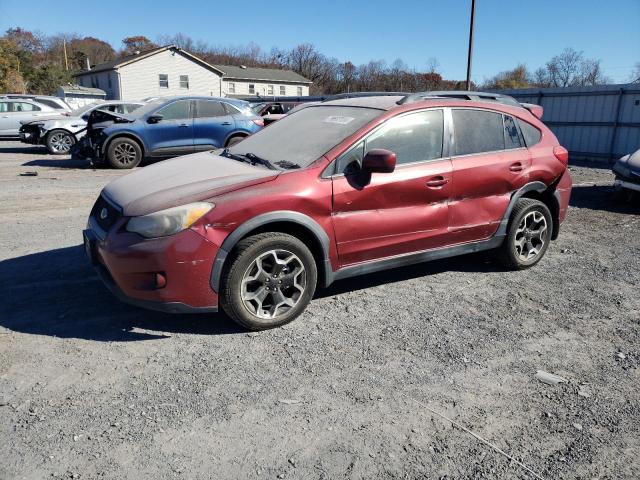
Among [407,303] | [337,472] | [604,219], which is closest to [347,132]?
[407,303]

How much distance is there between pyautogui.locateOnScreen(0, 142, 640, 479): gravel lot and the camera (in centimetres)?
253

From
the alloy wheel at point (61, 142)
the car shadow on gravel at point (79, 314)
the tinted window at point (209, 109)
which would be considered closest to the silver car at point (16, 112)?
the alloy wheel at point (61, 142)

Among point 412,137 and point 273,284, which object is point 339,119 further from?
point 273,284

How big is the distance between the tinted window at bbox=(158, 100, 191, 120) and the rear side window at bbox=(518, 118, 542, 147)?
8949mm

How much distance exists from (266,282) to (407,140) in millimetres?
1760

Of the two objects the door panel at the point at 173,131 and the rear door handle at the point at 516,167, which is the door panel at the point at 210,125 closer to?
the door panel at the point at 173,131

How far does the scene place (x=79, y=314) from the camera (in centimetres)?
403

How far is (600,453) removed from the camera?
8.58 ft

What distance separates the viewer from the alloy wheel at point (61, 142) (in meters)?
15.1

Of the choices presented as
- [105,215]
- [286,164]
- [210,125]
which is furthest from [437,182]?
[210,125]

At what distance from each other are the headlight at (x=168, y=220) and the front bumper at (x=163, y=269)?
0.15 feet

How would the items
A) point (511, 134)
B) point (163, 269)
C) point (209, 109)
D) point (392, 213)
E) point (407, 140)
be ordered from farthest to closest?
point (209, 109), point (511, 134), point (407, 140), point (392, 213), point (163, 269)

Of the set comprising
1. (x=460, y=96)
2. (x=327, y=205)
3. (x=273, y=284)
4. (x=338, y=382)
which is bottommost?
(x=338, y=382)

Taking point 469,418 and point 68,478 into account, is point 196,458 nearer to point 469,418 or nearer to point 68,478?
point 68,478
